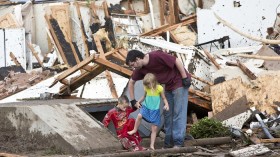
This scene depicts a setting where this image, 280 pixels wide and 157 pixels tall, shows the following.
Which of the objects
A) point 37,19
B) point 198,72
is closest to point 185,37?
point 198,72

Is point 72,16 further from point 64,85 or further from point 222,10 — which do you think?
point 64,85

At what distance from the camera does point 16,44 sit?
931 inches

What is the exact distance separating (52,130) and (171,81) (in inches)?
70.1

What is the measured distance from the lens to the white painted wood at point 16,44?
77.3 ft

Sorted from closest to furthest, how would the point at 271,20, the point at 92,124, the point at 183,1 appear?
the point at 92,124 → the point at 271,20 → the point at 183,1

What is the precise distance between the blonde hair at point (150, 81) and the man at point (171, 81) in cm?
16

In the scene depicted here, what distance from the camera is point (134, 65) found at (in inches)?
372

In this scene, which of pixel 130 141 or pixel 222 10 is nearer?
pixel 130 141

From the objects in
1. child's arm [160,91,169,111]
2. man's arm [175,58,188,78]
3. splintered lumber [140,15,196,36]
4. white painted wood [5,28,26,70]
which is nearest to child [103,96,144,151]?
child's arm [160,91,169,111]

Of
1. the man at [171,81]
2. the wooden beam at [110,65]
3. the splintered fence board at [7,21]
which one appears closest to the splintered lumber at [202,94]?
the wooden beam at [110,65]

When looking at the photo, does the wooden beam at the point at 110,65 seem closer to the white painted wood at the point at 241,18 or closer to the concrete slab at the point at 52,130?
the concrete slab at the point at 52,130

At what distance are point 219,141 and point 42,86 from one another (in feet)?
22.5

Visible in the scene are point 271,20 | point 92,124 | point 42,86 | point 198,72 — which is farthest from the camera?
point 271,20

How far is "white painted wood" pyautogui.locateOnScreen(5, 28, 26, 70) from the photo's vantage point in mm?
23547
